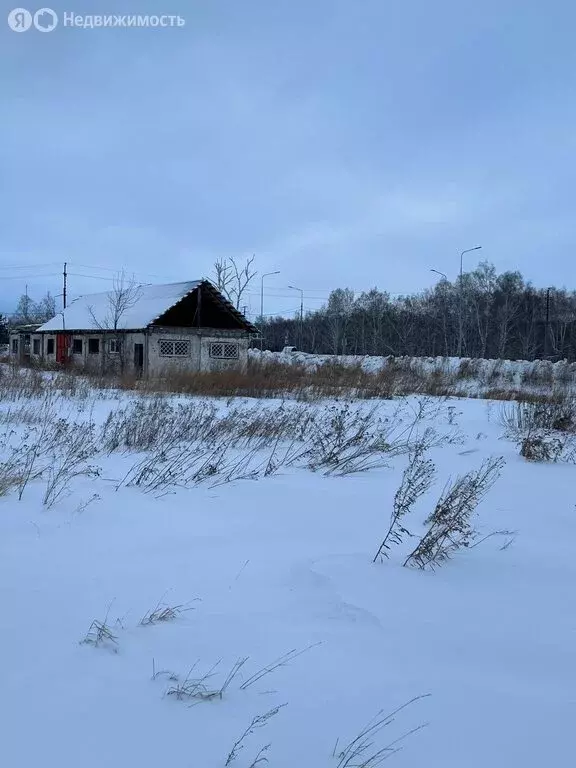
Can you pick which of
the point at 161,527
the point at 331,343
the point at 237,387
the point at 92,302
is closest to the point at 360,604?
the point at 161,527

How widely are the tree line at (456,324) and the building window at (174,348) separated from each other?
69.1ft

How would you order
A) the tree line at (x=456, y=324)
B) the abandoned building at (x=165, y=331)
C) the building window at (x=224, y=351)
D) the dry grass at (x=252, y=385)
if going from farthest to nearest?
the tree line at (x=456, y=324)
the building window at (x=224, y=351)
the abandoned building at (x=165, y=331)
the dry grass at (x=252, y=385)

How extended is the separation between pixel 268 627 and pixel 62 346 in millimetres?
32065

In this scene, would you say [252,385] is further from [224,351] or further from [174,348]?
[224,351]

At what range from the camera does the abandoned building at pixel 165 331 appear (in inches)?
1051

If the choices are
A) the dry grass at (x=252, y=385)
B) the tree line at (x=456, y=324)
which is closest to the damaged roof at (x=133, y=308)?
the dry grass at (x=252, y=385)

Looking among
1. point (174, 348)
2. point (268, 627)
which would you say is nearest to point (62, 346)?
point (174, 348)

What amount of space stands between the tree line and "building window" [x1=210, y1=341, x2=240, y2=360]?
734 inches

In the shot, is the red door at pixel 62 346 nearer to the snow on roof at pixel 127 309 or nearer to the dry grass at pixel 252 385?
the snow on roof at pixel 127 309

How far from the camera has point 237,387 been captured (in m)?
15.2

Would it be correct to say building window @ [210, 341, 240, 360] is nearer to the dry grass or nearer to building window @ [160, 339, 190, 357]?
building window @ [160, 339, 190, 357]

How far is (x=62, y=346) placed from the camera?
32.2 metres

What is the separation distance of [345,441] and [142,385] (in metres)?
8.61

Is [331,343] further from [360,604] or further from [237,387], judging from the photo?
[360,604]
